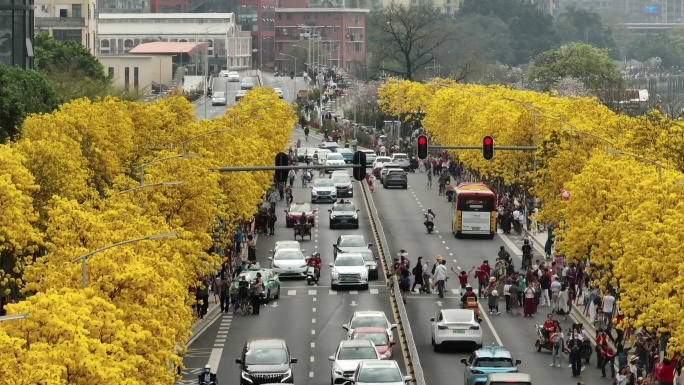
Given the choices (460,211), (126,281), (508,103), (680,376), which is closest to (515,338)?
(680,376)

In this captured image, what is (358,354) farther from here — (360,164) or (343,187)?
(343,187)

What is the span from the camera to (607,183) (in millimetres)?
67125

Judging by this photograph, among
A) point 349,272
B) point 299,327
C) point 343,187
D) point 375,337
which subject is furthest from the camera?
point 343,187

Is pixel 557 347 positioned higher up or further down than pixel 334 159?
higher up

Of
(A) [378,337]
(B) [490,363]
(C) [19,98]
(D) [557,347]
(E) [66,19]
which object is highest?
(E) [66,19]

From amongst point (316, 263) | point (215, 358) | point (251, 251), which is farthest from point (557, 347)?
point (251, 251)

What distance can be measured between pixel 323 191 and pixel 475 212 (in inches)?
710

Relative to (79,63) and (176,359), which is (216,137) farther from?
Answer: (79,63)

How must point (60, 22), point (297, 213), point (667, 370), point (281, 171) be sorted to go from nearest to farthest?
point (667, 370)
point (281, 171)
point (297, 213)
point (60, 22)

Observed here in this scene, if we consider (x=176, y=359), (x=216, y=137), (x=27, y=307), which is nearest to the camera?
(x=27, y=307)

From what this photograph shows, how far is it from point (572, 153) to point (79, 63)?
65.0m

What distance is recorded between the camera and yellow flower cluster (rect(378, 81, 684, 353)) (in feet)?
169

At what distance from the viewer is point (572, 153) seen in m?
83.4

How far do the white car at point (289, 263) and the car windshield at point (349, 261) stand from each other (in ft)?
9.84
